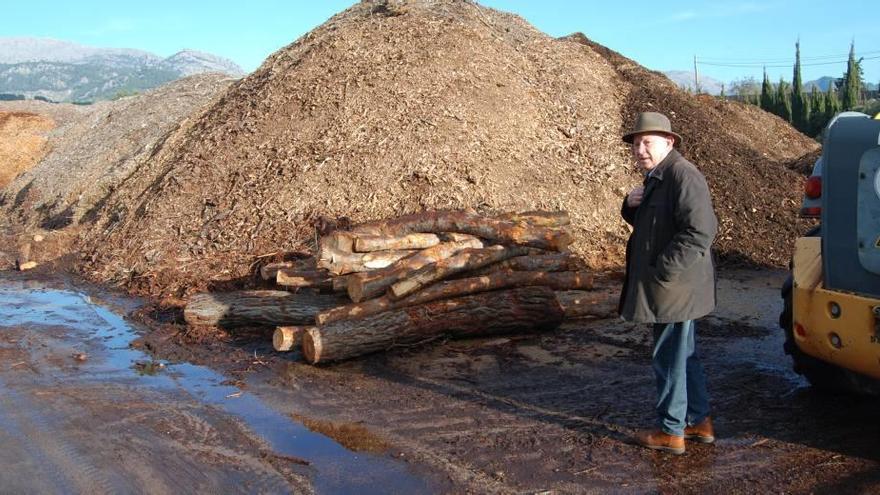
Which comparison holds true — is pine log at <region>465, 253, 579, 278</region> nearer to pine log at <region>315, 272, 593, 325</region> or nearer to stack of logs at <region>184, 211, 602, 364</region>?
stack of logs at <region>184, 211, 602, 364</region>

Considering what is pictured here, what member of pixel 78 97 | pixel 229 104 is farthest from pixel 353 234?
pixel 78 97

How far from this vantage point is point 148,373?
6875mm

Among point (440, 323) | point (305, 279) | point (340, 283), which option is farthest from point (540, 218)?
point (305, 279)

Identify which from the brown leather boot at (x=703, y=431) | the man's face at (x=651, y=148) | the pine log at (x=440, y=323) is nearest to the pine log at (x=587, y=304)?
the pine log at (x=440, y=323)

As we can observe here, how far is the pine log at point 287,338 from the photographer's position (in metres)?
7.16

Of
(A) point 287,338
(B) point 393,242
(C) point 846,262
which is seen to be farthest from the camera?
(B) point 393,242

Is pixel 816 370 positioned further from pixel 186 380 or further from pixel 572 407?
pixel 186 380

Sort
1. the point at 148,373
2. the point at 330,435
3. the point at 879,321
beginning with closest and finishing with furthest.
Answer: the point at 879,321
the point at 330,435
the point at 148,373

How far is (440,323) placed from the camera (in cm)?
745

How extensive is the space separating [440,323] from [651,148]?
334 cm

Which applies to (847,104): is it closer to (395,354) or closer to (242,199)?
(242,199)

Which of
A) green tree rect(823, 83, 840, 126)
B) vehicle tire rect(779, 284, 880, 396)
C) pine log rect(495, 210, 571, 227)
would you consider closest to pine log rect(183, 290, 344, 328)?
pine log rect(495, 210, 571, 227)

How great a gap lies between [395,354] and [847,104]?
3619cm

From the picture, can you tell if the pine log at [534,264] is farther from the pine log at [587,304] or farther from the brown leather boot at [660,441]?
the brown leather boot at [660,441]
